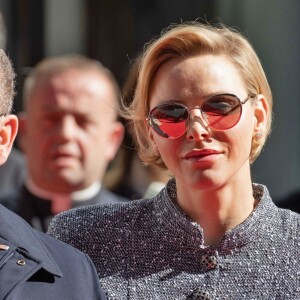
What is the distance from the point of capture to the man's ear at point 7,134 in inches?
151

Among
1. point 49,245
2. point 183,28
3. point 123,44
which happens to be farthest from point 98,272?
point 123,44

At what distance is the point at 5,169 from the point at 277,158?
5.85 feet

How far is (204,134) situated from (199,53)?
0.30 meters

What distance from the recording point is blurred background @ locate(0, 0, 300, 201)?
8016 millimetres

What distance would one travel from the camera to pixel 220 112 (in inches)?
158

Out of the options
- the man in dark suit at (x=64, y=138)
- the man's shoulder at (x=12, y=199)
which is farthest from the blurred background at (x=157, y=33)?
the man's shoulder at (x=12, y=199)

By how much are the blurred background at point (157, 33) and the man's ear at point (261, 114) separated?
3.45m

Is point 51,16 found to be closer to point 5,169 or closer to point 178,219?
point 5,169

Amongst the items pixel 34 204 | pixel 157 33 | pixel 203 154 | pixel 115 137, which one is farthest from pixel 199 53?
pixel 157 33

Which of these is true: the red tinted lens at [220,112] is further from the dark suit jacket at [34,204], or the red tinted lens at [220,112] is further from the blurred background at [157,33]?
the blurred background at [157,33]

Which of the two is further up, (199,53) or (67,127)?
(199,53)

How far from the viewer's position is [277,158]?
8.03m

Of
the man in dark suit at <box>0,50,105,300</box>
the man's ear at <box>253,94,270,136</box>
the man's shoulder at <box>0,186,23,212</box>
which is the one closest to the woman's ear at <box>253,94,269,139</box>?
the man's ear at <box>253,94,270,136</box>

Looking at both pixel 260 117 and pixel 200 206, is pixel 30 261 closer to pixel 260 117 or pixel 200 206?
pixel 200 206
